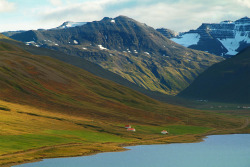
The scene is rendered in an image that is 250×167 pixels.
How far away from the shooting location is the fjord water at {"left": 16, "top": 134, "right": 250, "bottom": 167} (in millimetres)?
124000

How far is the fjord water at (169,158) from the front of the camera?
124000 mm

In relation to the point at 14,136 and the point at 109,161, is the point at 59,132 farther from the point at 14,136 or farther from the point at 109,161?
the point at 109,161

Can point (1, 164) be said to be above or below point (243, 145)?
above

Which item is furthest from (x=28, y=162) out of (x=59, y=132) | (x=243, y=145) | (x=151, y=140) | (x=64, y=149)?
(x=243, y=145)

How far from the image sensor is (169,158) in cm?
14150

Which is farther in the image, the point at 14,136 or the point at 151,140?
the point at 151,140

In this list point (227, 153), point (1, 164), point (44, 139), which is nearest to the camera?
point (1, 164)

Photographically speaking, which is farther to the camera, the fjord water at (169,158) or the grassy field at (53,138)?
the grassy field at (53,138)

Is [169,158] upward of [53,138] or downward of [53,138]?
downward

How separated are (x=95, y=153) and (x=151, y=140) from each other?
46629 mm

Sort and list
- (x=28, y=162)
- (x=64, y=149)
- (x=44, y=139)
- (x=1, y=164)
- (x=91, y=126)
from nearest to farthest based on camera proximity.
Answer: (x=1, y=164)
(x=28, y=162)
(x=64, y=149)
(x=44, y=139)
(x=91, y=126)

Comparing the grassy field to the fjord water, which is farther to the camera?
the grassy field

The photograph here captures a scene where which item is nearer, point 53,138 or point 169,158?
point 169,158

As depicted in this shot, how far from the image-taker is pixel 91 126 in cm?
19700
